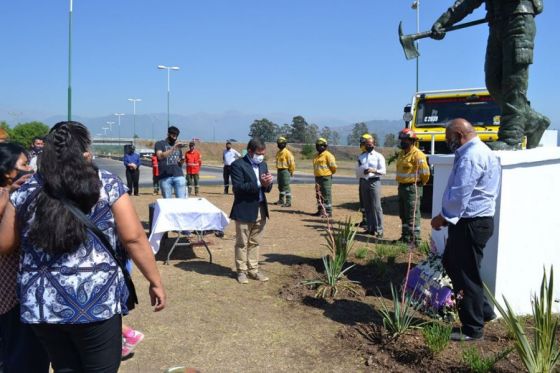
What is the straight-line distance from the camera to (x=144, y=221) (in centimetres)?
1066

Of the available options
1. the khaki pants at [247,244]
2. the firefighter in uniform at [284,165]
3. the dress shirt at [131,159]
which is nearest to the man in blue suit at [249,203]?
the khaki pants at [247,244]

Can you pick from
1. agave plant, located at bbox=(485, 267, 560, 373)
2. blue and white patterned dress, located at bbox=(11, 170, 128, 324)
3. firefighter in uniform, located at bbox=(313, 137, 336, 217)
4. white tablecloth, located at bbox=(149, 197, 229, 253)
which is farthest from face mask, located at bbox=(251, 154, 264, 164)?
firefighter in uniform, located at bbox=(313, 137, 336, 217)

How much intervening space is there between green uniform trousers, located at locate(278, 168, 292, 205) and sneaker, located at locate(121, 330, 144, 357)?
9119 mm

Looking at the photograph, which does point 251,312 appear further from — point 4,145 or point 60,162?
point 60,162

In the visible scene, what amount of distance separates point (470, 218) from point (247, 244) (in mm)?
2900

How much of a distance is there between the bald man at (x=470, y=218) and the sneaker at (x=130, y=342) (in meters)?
2.57

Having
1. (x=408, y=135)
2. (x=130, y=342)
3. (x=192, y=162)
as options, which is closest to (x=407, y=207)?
(x=408, y=135)

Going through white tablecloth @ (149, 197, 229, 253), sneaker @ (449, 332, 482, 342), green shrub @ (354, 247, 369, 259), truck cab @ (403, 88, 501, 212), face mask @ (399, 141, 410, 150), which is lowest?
sneaker @ (449, 332, 482, 342)

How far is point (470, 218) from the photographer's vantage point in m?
4.00

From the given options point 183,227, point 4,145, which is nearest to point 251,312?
point 183,227

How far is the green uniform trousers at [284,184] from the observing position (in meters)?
13.0

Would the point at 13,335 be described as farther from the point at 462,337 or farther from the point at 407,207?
the point at 407,207

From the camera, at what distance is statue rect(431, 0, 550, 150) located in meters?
4.88

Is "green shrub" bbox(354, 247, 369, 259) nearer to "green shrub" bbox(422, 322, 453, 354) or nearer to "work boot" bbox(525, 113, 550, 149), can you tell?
"work boot" bbox(525, 113, 550, 149)
